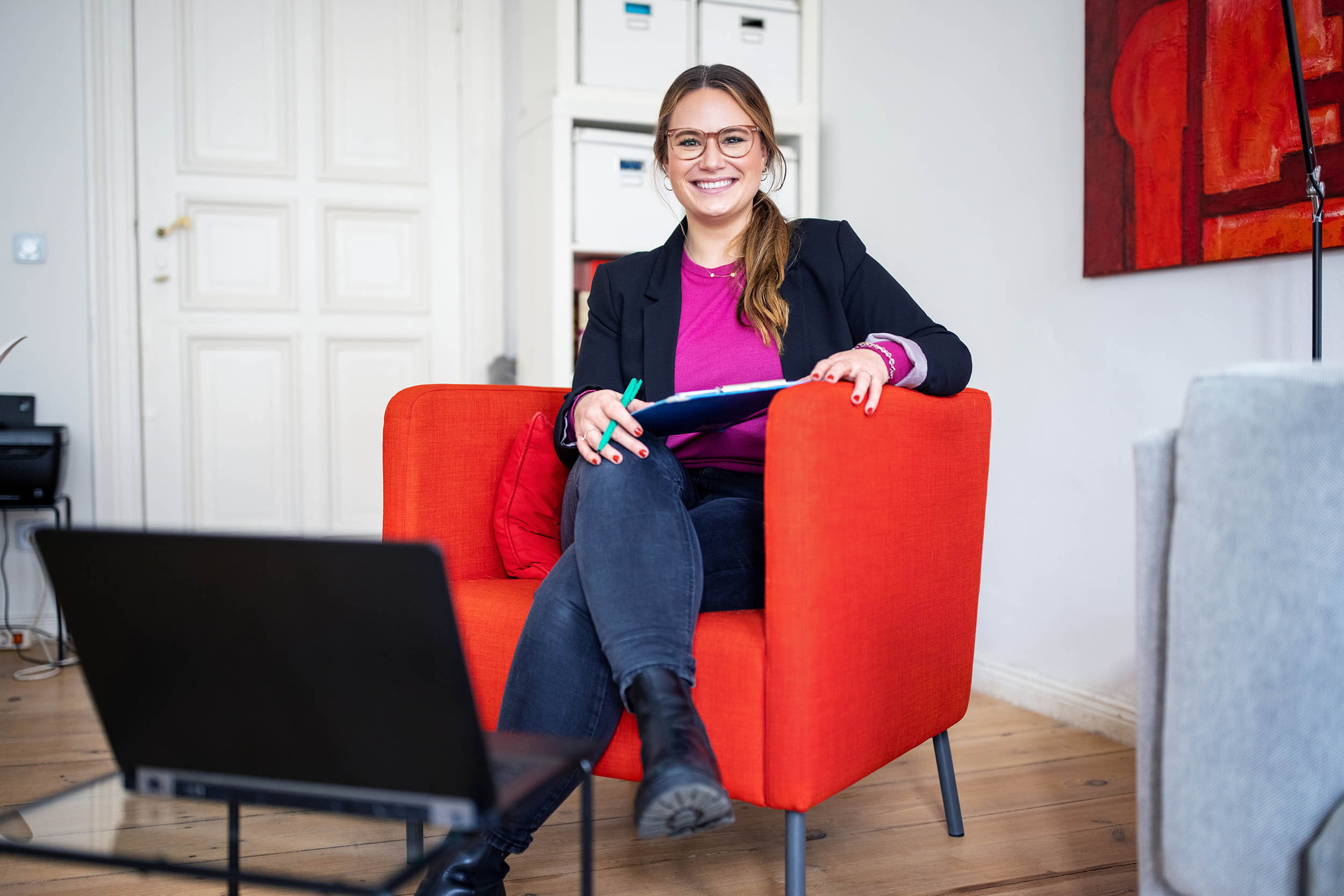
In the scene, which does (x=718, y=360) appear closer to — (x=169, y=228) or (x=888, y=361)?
(x=888, y=361)

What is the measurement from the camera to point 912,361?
1272 millimetres

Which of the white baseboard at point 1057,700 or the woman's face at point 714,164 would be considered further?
the white baseboard at point 1057,700

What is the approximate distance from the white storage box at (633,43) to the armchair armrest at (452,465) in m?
1.40

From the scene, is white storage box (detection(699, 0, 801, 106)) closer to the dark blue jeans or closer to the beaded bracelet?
the beaded bracelet

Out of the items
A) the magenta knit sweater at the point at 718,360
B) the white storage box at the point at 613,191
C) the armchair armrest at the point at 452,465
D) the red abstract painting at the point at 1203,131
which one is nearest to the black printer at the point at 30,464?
the white storage box at the point at 613,191

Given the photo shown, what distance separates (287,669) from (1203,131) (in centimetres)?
172

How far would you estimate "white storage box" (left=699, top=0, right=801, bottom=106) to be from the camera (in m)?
2.74

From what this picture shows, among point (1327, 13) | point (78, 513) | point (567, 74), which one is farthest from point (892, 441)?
point (78, 513)

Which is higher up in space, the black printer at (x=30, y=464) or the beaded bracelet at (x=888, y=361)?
the beaded bracelet at (x=888, y=361)

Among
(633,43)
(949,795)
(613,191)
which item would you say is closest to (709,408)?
(949,795)

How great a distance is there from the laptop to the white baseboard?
1.38 meters

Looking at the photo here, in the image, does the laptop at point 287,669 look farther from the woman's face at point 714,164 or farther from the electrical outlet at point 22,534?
the electrical outlet at point 22,534

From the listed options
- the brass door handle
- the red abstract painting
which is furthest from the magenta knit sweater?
the brass door handle

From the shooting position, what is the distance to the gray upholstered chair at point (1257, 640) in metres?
0.76
